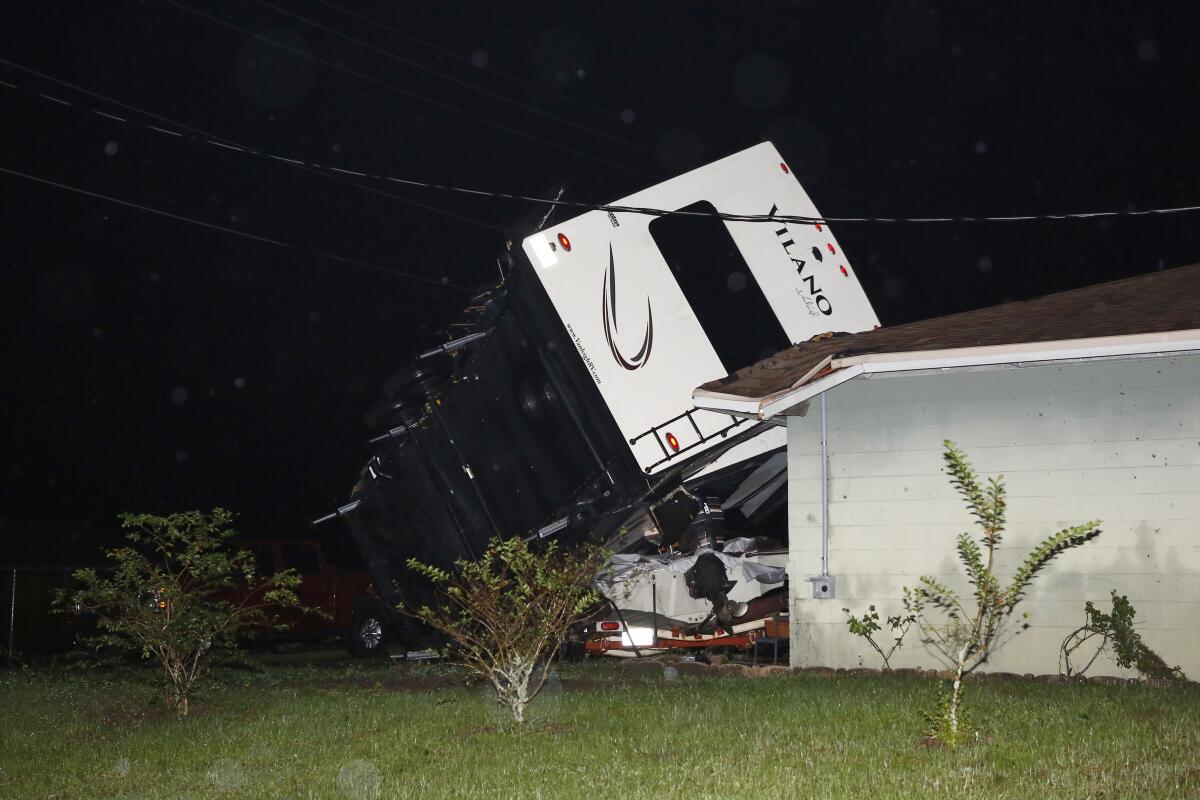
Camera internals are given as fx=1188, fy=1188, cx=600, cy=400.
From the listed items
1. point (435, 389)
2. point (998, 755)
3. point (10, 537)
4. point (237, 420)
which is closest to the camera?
point (998, 755)

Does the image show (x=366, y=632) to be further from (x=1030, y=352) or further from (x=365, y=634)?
(x=1030, y=352)

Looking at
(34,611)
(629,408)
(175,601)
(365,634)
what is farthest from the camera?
(34,611)

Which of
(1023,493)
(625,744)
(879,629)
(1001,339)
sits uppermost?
(1001,339)

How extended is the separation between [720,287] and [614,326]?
1947 millimetres

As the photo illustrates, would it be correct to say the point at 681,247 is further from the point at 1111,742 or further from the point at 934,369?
the point at 1111,742

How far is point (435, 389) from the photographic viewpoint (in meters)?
12.4

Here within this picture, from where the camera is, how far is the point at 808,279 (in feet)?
43.0

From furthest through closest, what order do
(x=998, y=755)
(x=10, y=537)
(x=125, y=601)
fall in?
(x=10, y=537) → (x=125, y=601) → (x=998, y=755)

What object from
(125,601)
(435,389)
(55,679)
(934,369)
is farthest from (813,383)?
(55,679)

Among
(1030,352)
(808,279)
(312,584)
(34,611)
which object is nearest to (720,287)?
(808,279)

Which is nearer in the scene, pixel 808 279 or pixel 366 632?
pixel 808 279

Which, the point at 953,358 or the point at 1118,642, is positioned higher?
the point at 953,358

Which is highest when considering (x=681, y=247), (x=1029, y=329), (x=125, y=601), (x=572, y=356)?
(x=681, y=247)

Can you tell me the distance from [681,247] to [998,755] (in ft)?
24.3
